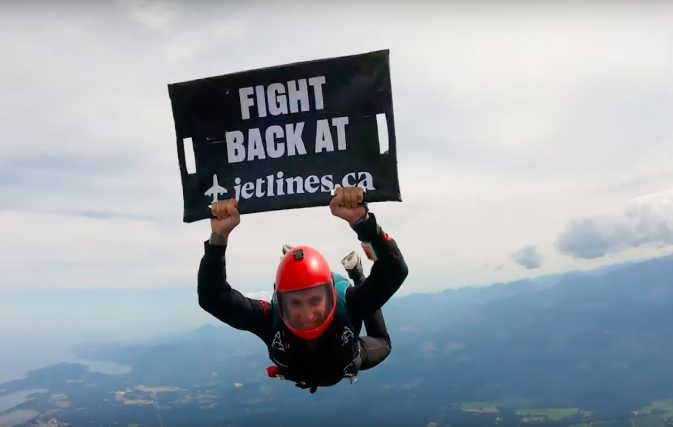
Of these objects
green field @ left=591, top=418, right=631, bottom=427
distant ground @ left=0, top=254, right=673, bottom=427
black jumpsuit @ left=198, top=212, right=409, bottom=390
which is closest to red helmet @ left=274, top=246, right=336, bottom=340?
black jumpsuit @ left=198, top=212, right=409, bottom=390

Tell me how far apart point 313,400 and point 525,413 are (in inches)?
1216

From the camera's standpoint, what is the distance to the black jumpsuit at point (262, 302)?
14.0 ft

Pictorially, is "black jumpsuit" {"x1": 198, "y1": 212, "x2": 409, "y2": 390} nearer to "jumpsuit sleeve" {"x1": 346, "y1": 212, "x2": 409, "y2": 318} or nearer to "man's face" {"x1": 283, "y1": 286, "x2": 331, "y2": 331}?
"jumpsuit sleeve" {"x1": 346, "y1": 212, "x2": 409, "y2": 318}

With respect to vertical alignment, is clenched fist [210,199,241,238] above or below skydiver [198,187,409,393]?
above

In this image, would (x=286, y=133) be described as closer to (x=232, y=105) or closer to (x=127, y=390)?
(x=232, y=105)

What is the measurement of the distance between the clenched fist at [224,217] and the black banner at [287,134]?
0.22 ft

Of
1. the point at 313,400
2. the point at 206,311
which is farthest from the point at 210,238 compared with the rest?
the point at 313,400

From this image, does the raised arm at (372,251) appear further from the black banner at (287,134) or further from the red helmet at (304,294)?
the red helmet at (304,294)

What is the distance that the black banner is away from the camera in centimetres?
385

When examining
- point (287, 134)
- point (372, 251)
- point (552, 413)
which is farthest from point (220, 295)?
point (552, 413)

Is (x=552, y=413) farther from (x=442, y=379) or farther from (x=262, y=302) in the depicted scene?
(x=262, y=302)

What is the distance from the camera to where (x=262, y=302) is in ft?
16.5

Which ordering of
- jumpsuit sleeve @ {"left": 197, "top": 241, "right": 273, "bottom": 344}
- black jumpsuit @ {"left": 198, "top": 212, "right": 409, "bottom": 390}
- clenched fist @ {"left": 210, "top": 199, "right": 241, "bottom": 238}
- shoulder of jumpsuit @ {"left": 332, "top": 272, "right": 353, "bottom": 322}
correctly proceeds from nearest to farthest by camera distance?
clenched fist @ {"left": 210, "top": 199, "right": 241, "bottom": 238} < black jumpsuit @ {"left": 198, "top": 212, "right": 409, "bottom": 390} < jumpsuit sleeve @ {"left": 197, "top": 241, "right": 273, "bottom": 344} < shoulder of jumpsuit @ {"left": 332, "top": 272, "right": 353, "bottom": 322}

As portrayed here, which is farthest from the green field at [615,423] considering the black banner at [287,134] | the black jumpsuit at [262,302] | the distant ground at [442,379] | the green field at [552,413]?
the black banner at [287,134]
